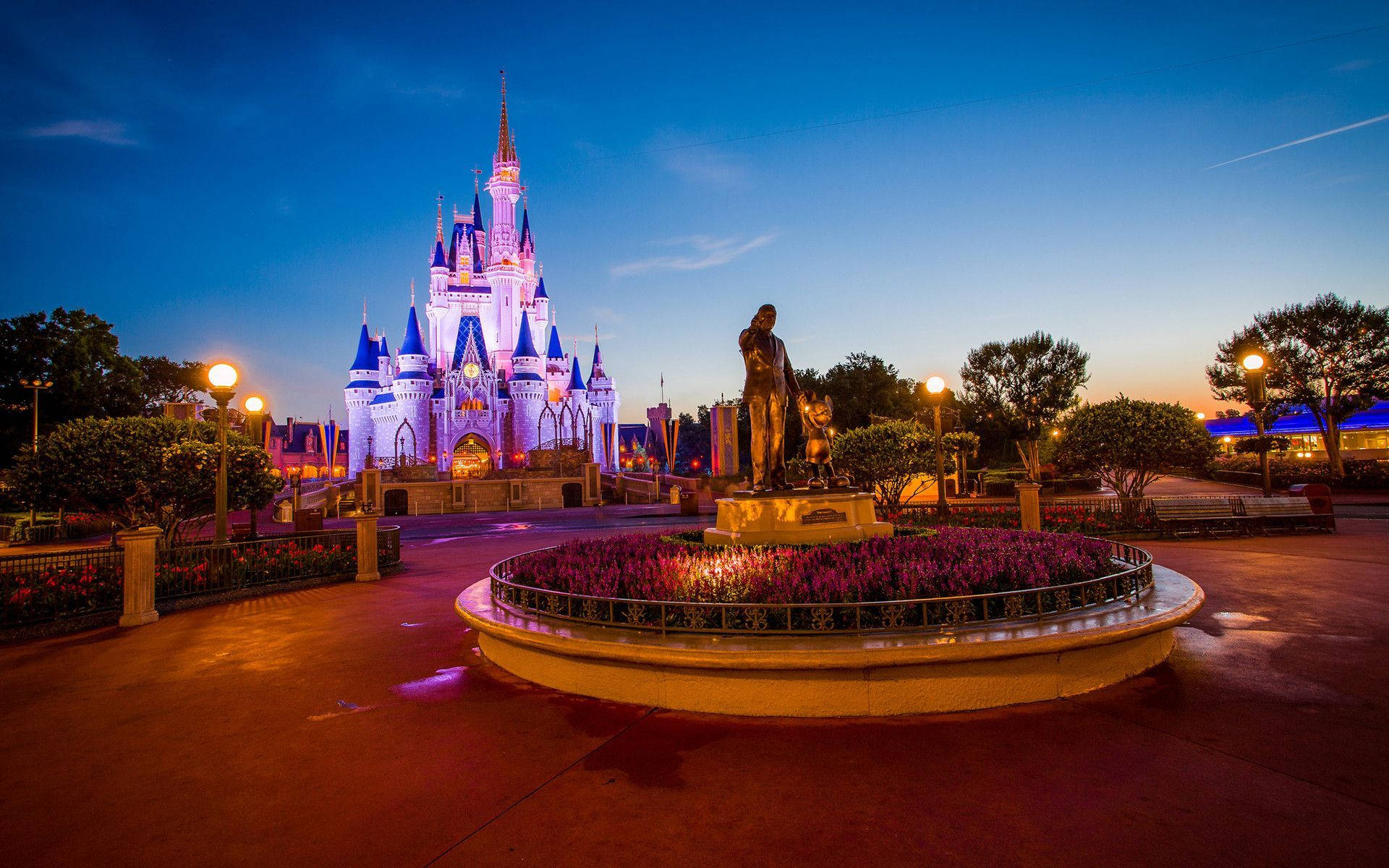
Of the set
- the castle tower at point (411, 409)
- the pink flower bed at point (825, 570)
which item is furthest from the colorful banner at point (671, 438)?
the pink flower bed at point (825, 570)

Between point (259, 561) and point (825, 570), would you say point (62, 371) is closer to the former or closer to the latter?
point (259, 561)

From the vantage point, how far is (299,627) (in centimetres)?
917

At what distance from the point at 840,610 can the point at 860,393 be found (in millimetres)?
45416

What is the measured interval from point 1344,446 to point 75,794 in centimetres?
7945

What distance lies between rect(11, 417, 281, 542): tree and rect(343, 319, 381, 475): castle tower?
56.2 meters

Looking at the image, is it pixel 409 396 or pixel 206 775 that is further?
pixel 409 396

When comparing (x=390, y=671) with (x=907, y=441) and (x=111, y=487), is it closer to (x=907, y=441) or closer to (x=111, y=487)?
(x=111, y=487)

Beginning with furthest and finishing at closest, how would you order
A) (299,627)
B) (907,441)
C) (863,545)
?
(907,441) → (299,627) → (863,545)

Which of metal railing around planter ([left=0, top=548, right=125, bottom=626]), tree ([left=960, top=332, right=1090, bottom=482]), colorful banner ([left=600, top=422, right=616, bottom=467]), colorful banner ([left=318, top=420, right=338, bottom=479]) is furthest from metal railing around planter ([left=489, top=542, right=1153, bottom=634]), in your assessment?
colorful banner ([left=318, top=420, right=338, bottom=479])

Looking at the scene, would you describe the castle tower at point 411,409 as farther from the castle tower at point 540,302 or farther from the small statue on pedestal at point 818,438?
the small statue on pedestal at point 818,438

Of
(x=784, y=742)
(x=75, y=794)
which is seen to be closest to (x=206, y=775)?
(x=75, y=794)

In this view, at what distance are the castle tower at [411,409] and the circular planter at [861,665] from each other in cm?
6423

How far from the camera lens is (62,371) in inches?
1344

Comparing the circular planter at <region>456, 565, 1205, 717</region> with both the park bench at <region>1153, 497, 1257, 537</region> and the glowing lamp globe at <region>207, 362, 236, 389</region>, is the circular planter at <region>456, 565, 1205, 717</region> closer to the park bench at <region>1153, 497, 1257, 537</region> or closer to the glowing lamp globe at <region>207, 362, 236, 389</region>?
the glowing lamp globe at <region>207, 362, 236, 389</region>
